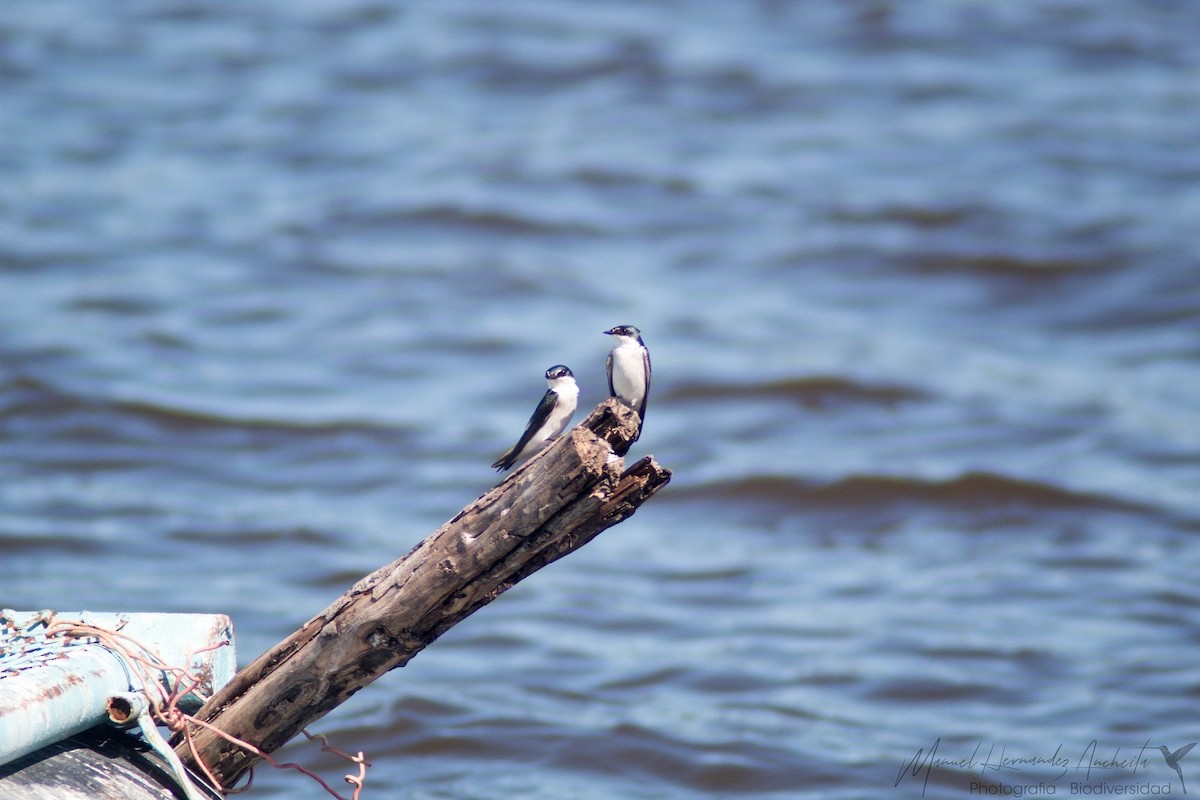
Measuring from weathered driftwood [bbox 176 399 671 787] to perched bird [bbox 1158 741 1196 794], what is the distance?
492cm

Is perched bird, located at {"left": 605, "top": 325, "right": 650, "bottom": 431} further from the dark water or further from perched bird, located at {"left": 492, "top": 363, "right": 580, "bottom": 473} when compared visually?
the dark water

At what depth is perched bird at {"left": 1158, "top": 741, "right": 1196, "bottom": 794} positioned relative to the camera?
6918 mm

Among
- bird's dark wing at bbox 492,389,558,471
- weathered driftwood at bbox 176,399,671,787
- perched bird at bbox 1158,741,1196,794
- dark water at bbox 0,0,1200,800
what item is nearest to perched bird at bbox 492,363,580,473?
bird's dark wing at bbox 492,389,558,471

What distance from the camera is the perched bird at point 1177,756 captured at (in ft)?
22.7

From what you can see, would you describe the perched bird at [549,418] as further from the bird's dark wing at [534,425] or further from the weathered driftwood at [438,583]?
the weathered driftwood at [438,583]

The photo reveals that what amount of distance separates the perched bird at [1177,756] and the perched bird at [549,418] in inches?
181

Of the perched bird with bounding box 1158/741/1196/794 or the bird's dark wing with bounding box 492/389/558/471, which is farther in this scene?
the perched bird with bounding box 1158/741/1196/794

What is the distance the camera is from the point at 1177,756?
7098 mm

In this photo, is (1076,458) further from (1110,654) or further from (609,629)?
(609,629)

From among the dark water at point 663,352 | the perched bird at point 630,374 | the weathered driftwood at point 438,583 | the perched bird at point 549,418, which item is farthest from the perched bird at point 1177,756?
the weathered driftwood at point 438,583

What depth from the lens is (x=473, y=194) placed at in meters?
18.3

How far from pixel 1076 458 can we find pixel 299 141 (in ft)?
42.0

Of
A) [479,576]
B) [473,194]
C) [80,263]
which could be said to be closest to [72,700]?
[479,576]

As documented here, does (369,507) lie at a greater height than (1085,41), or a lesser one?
lesser
